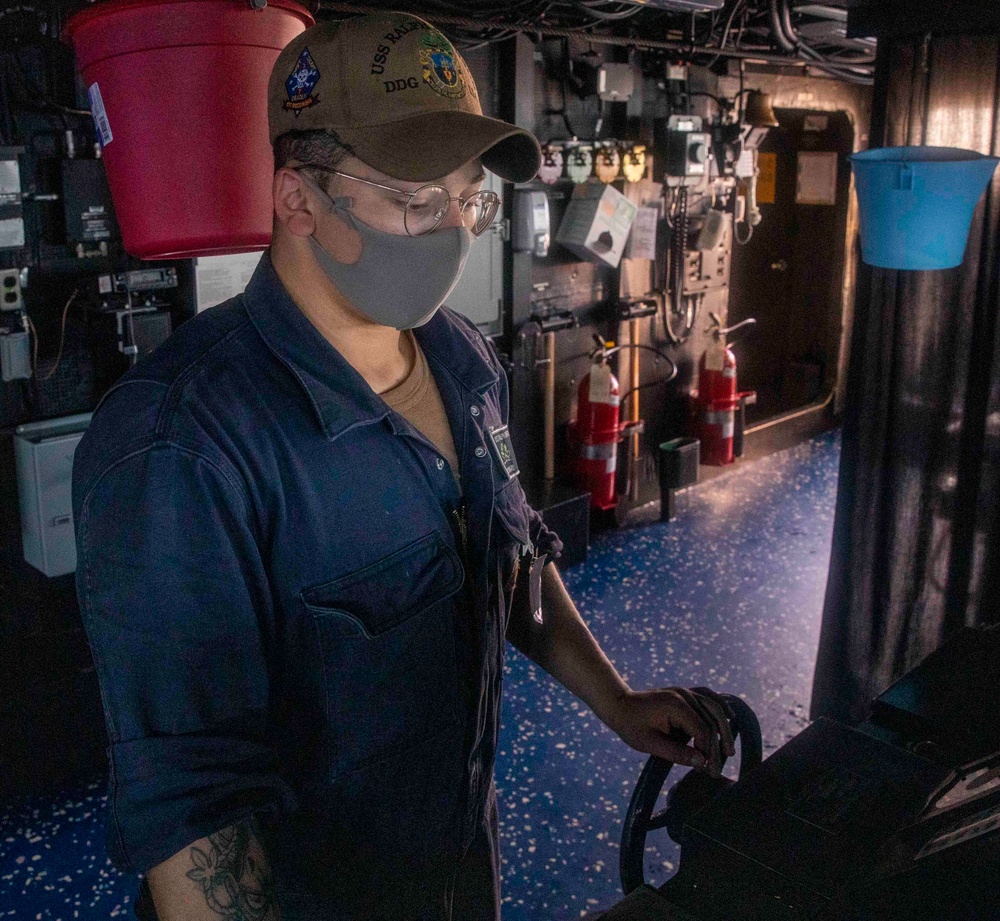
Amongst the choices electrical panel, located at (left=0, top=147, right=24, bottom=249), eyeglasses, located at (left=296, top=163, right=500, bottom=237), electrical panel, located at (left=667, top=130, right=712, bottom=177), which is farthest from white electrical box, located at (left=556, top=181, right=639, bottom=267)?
eyeglasses, located at (left=296, top=163, right=500, bottom=237)

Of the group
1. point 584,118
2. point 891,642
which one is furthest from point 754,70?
point 891,642

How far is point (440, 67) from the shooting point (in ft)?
4.71

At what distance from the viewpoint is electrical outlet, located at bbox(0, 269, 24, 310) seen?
3.12 m

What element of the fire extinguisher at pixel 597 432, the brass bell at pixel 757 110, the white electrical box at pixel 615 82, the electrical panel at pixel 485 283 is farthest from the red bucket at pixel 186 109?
the brass bell at pixel 757 110

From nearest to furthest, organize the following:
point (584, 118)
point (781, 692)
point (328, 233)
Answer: point (328, 233)
point (781, 692)
point (584, 118)

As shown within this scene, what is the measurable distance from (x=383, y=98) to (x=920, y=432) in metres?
2.25

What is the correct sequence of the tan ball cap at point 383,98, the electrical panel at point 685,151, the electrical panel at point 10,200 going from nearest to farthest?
1. the tan ball cap at point 383,98
2. the electrical panel at point 10,200
3. the electrical panel at point 685,151

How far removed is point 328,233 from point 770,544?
448cm

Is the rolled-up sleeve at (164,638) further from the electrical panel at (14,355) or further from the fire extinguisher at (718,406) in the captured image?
the fire extinguisher at (718,406)

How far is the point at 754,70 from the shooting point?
6051mm

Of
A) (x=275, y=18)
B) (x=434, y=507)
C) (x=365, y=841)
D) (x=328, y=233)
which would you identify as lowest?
(x=365, y=841)

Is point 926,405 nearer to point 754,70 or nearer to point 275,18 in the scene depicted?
point 275,18

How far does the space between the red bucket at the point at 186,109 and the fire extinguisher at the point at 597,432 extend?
333 cm

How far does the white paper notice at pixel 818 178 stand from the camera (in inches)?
292
